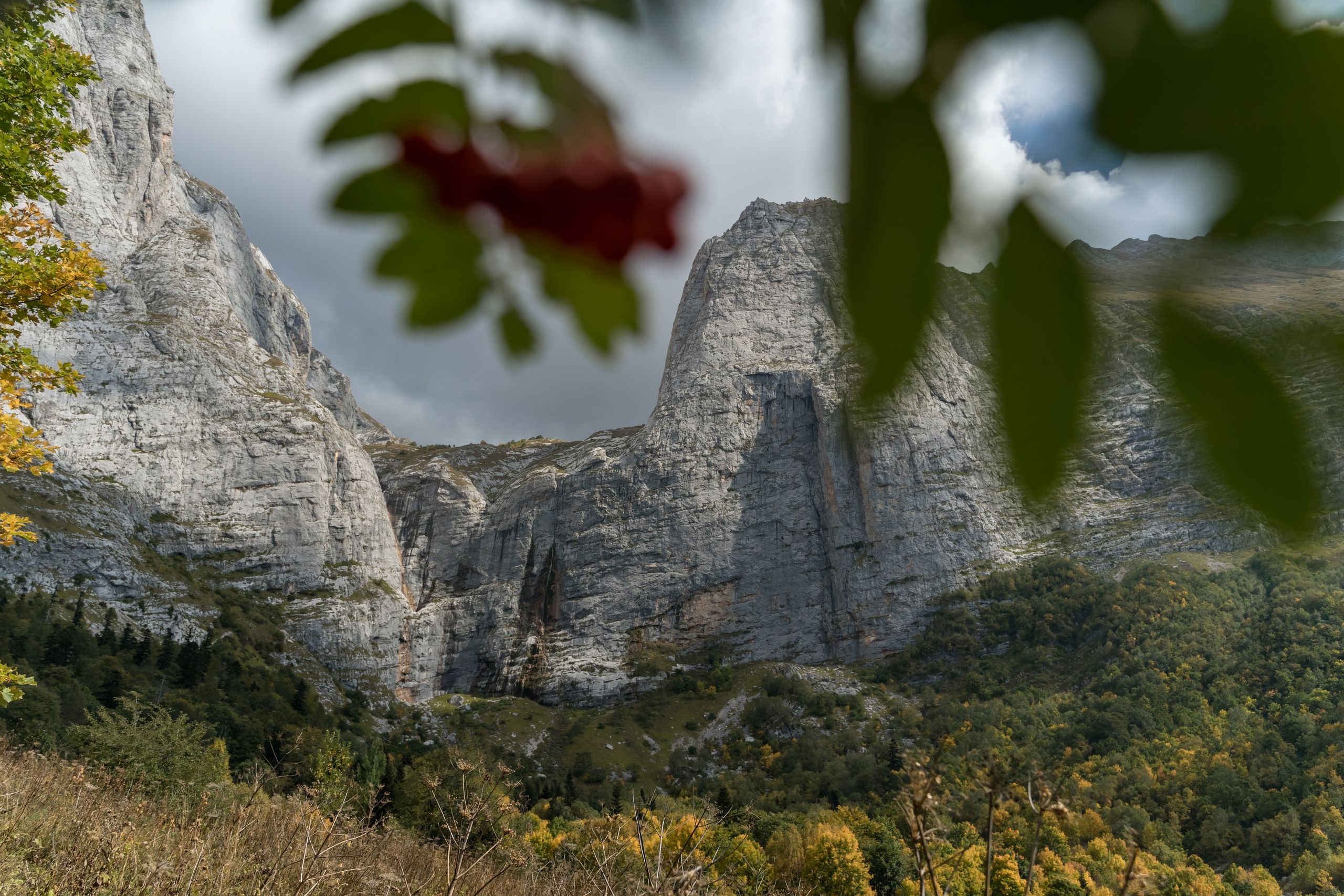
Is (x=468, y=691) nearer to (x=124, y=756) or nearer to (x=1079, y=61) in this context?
(x=124, y=756)

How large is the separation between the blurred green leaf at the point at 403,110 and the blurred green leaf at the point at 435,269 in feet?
0.22

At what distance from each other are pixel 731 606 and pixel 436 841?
34.3 meters

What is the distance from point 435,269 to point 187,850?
291 inches

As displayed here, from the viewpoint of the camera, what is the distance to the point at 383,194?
55cm

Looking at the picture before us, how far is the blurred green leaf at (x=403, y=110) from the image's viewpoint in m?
0.51

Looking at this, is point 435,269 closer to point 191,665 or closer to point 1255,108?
point 1255,108

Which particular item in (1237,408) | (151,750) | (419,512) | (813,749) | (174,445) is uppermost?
(174,445)

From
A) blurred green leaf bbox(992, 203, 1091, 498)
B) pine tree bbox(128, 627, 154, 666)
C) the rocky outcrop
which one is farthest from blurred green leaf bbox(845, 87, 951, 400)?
pine tree bbox(128, 627, 154, 666)

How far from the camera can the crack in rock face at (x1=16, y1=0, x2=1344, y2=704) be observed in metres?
35.6

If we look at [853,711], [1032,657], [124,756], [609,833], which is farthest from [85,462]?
→ [1032,657]

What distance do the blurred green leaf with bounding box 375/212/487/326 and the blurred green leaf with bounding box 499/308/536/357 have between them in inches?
1.2

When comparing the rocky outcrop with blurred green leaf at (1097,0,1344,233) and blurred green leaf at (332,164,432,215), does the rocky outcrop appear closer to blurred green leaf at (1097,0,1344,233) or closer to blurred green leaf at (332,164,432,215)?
blurred green leaf at (332,164,432,215)

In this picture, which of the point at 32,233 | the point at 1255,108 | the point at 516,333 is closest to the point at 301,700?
the point at 32,233

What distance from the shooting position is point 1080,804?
25359 millimetres
